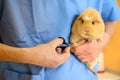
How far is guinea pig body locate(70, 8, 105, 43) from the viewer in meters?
0.78

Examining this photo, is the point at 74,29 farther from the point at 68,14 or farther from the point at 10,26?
the point at 10,26

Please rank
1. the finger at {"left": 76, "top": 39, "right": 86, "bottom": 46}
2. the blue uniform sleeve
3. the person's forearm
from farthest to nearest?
1. the blue uniform sleeve
2. the finger at {"left": 76, "top": 39, "right": 86, "bottom": 46}
3. the person's forearm

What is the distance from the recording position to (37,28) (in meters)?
0.76

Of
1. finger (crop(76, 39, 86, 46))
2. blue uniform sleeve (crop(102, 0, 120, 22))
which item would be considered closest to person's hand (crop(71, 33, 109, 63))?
finger (crop(76, 39, 86, 46))

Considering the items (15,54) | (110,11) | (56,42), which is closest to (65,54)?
(56,42)

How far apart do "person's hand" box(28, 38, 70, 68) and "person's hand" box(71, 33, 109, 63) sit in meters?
0.07

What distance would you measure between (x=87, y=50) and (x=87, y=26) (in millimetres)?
116

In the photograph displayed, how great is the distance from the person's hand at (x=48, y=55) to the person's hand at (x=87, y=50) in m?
0.07

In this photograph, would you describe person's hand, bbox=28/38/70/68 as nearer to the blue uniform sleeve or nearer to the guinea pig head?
the guinea pig head

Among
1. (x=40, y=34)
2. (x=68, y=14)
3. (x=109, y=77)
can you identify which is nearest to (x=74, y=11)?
(x=68, y=14)

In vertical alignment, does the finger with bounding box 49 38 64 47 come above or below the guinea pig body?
below

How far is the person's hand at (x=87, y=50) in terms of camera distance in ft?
2.71

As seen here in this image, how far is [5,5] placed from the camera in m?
0.76

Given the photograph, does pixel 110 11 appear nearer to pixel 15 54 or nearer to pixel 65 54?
pixel 65 54
